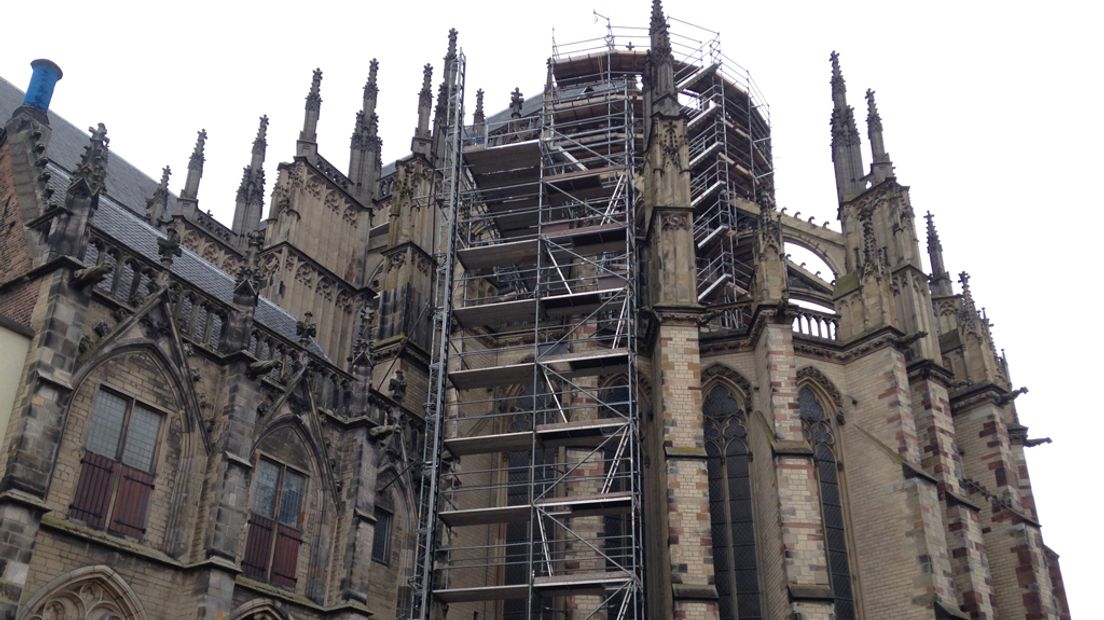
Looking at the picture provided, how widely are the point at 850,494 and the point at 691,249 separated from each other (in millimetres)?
6612

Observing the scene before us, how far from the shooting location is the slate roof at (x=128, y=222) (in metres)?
17.7

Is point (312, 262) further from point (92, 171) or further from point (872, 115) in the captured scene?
point (872, 115)

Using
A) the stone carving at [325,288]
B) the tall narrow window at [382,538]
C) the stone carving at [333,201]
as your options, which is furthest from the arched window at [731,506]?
the stone carving at [333,201]

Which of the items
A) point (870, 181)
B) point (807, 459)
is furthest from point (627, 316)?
point (870, 181)

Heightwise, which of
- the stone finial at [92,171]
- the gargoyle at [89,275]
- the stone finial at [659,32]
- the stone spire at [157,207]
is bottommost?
the gargoyle at [89,275]

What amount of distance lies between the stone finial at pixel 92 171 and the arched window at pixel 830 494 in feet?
51.0

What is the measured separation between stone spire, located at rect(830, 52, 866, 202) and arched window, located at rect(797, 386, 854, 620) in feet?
24.4

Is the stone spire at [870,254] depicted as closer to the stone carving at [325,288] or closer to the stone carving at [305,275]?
the stone carving at [325,288]

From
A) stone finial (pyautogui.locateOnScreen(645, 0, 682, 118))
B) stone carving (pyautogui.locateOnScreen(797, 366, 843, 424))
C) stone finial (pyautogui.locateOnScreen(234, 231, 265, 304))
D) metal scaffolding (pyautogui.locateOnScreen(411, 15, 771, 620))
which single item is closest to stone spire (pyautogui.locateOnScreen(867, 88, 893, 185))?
metal scaffolding (pyautogui.locateOnScreen(411, 15, 771, 620))

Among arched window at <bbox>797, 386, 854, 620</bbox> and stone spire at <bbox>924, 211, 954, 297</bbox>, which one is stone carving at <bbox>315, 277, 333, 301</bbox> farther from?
stone spire at <bbox>924, 211, 954, 297</bbox>

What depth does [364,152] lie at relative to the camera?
29906 mm

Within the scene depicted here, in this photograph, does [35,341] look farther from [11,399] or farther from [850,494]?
[850,494]

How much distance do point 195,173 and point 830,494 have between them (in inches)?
834

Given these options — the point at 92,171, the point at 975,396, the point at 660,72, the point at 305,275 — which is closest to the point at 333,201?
the point at 305,275
